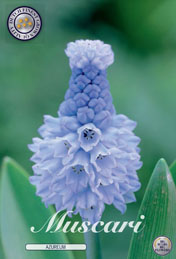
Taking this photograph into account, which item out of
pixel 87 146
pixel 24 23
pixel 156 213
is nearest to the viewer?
pixel 87 146

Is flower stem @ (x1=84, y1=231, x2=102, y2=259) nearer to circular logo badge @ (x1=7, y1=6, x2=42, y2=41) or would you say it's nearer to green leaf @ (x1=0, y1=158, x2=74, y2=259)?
green leaf @ (x1=0, y1=158, x2=74, y2=259)

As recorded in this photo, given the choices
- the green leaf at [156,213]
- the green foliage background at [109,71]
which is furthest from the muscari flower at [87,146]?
the green foliage background at [109,71]

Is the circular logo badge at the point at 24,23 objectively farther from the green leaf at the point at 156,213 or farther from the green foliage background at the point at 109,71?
the green leaf at the point at 156,213

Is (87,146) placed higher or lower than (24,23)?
lower

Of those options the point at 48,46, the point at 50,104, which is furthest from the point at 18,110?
the point at 48,46

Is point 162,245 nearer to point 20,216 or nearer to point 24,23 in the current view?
point 20,216

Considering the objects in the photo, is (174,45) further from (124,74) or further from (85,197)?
(85,197)

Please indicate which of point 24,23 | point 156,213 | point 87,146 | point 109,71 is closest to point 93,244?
point 156,213
